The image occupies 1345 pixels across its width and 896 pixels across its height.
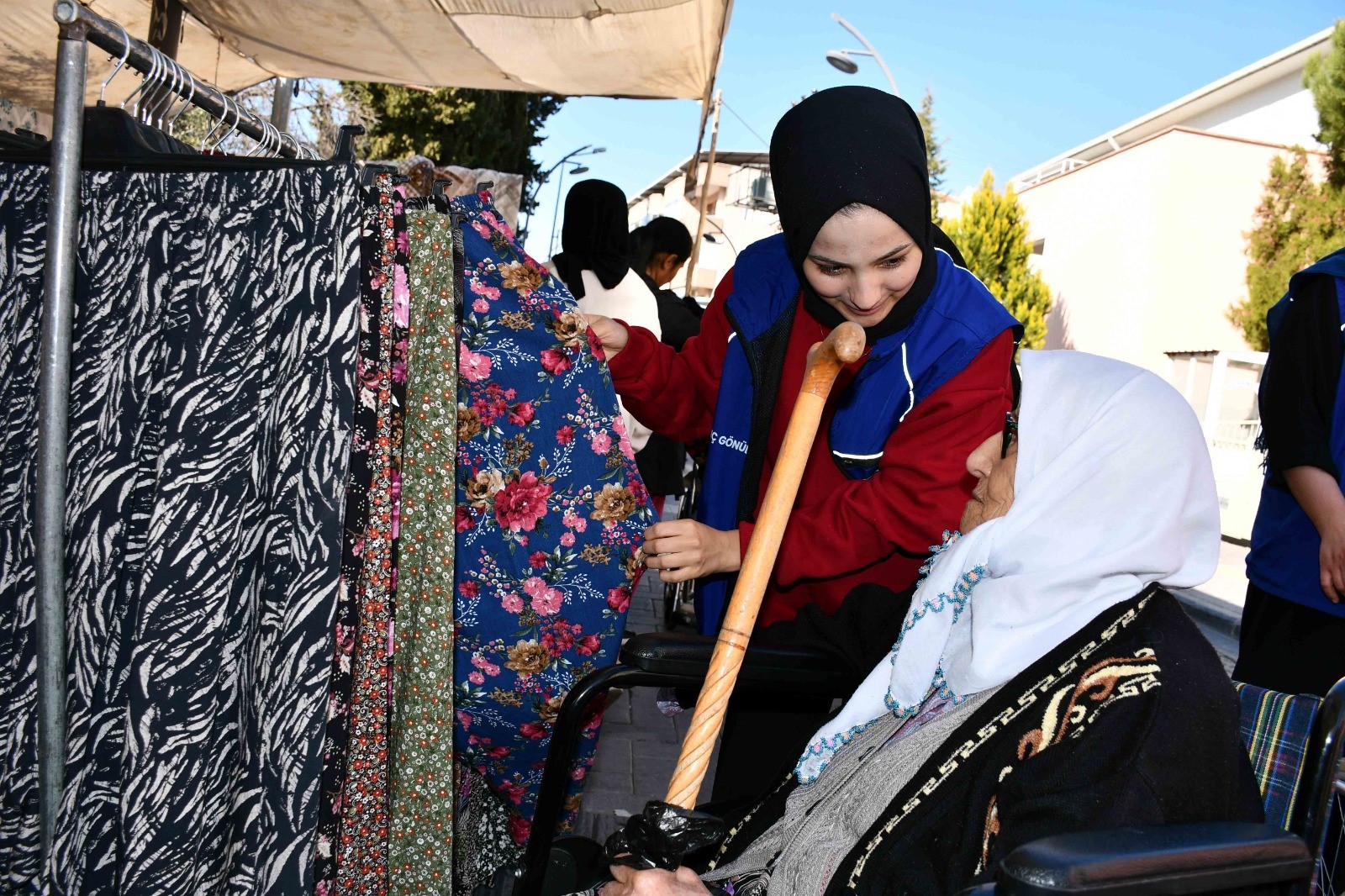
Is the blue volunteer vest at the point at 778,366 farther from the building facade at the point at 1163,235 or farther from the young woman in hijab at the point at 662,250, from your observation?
the building facade at the point at 1163,235

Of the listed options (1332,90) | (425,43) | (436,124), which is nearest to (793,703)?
(425,43)

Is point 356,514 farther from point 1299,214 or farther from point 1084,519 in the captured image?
point 1299,214

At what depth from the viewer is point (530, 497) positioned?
5.79ft

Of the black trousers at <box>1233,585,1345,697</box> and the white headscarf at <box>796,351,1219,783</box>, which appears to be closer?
the white headscarf at <box>796,351,1219,783</box>

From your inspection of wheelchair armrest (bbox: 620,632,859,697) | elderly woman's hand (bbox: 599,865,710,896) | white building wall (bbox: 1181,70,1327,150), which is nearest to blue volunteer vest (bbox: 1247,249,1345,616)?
wheelchair armrest (bbox: 620,632,859,697)

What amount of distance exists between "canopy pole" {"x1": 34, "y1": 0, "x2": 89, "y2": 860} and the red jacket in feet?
3.33

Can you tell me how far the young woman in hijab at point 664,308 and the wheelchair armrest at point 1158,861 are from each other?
3.57m

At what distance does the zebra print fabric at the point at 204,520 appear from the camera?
1422mm

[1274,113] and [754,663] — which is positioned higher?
[1274,113]

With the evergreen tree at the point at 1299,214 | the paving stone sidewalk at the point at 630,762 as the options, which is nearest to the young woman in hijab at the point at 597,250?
the paving stone sidewalk at the point at 630,762

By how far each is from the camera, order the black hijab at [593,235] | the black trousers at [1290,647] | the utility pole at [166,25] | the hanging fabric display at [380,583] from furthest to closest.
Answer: the black hijab at [593,235] < the utility pole at [166,25] < the black trousers at [1290,647] < the hanging fabric display at [380,583]

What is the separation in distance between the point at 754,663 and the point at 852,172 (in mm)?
895

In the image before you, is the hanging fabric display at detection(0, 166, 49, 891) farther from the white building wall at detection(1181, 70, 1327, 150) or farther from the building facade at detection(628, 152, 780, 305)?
the building facade at detection(628, 152, 780, 305)

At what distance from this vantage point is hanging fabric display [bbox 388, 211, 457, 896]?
5.32 feet
